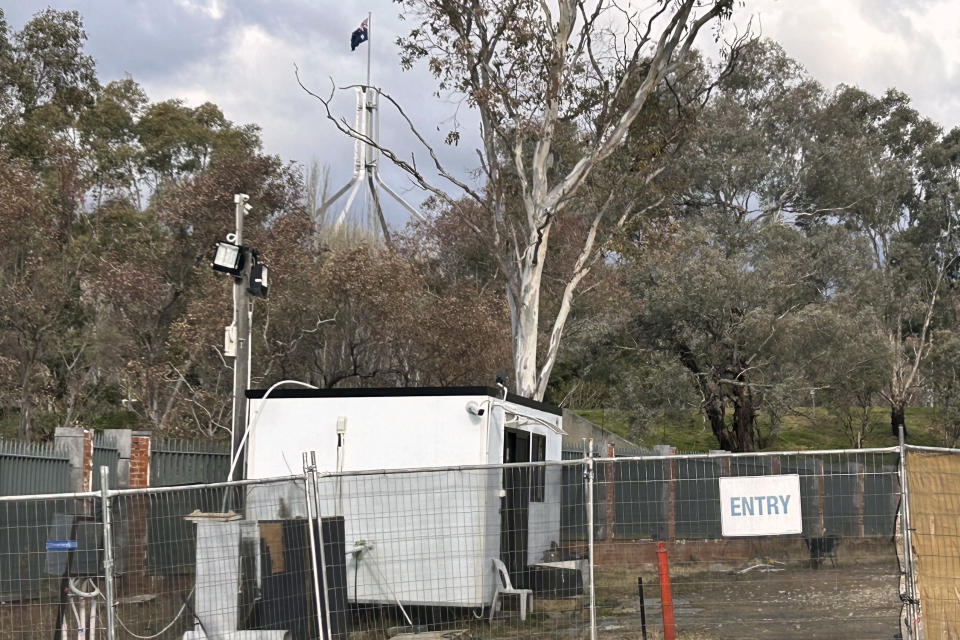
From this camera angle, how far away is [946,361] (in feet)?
136

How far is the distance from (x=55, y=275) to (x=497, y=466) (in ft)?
83.4

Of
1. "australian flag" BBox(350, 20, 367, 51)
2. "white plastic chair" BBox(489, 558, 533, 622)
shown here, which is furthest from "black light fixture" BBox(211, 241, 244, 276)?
"australian flag" BBox(350, 20, 367, 51)

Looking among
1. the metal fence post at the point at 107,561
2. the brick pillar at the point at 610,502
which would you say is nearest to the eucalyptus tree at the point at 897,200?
the brick pillar at the point at 610,502

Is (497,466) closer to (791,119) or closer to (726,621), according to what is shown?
(726,621)

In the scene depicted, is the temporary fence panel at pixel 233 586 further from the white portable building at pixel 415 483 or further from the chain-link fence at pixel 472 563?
the white portable building at pixel 415 483

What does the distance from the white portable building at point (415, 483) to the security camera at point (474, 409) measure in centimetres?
1

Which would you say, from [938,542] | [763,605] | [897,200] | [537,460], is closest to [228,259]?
[537,460]

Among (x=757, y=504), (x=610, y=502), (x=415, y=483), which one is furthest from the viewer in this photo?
(x=610, y=502)

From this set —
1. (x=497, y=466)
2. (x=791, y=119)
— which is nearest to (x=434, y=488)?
(x=497, y=466)

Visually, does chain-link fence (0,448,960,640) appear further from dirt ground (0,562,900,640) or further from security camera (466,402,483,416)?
security camera (466,402,483,416)

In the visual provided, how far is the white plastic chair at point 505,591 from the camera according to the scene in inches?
400

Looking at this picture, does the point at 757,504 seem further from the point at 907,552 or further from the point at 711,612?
the point at 711,612

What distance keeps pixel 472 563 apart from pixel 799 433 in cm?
3779

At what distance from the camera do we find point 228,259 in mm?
14391
